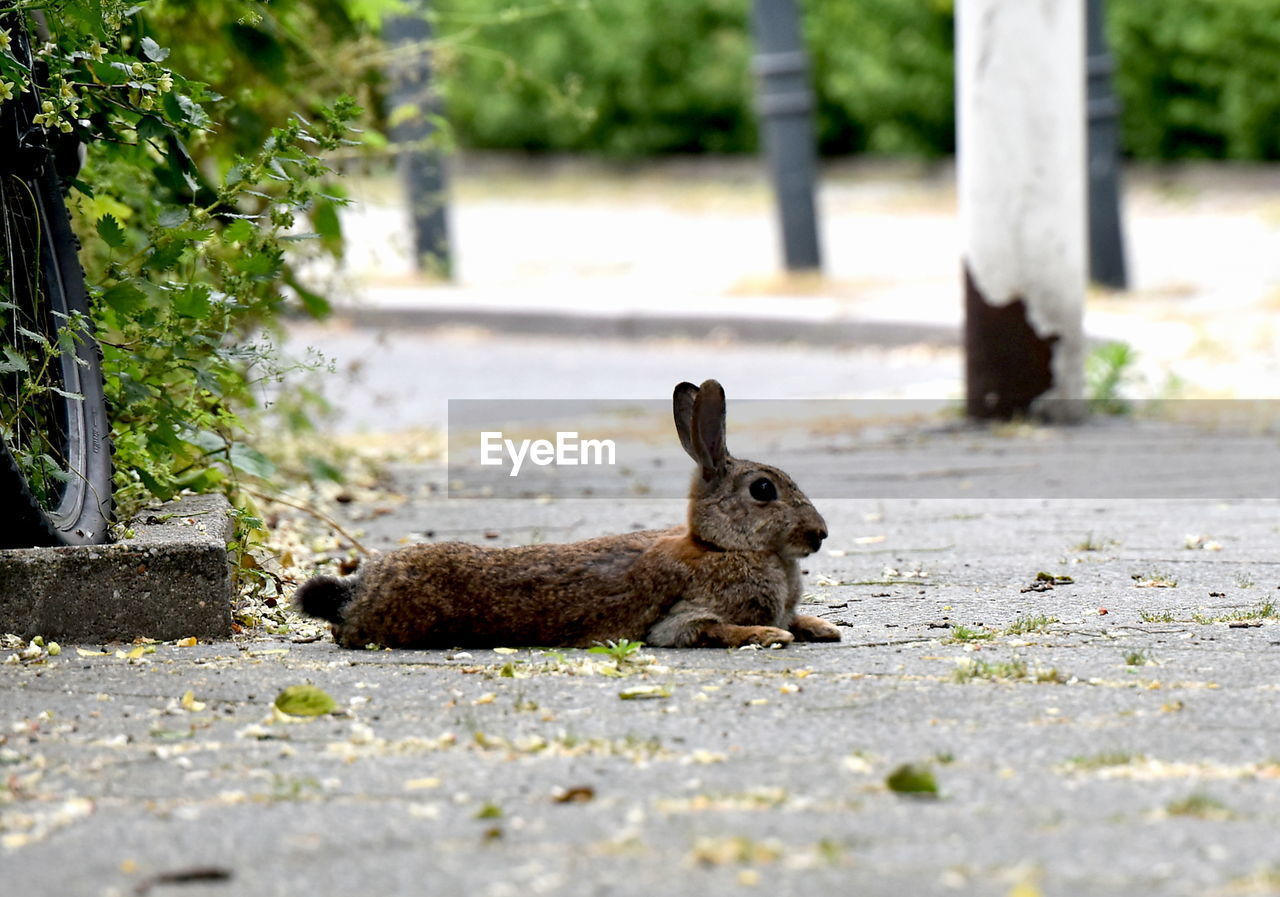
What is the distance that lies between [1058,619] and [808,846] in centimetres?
187

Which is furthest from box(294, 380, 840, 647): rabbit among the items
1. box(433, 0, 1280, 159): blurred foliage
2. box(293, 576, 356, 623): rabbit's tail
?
box(433, 0, 1280, 159): blurred foliage

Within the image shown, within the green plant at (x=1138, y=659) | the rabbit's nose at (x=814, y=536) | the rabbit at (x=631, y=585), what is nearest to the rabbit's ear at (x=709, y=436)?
the rabbit at (x=631, y=585)

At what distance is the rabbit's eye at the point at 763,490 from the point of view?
4375 mm

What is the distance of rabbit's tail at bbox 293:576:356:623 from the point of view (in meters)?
4.28

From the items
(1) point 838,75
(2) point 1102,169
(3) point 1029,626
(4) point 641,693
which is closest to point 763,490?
(3) point 1029,626

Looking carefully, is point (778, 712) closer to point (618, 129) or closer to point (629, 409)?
point (629, 409)

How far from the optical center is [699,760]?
3.21 metres

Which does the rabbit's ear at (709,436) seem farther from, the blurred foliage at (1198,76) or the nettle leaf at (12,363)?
the blurred foliage at (1198,76)

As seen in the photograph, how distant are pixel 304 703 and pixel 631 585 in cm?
93

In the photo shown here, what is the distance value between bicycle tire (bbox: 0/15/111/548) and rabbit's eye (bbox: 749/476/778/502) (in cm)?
157

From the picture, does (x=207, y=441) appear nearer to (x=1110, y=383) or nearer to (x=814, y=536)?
(x=814, y=536)

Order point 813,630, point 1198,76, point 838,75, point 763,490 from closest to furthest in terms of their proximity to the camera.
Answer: point 813,630, point 763,490, point 1198,76, point 838,75

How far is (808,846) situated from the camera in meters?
2.75

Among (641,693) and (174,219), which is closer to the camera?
(641,693)
